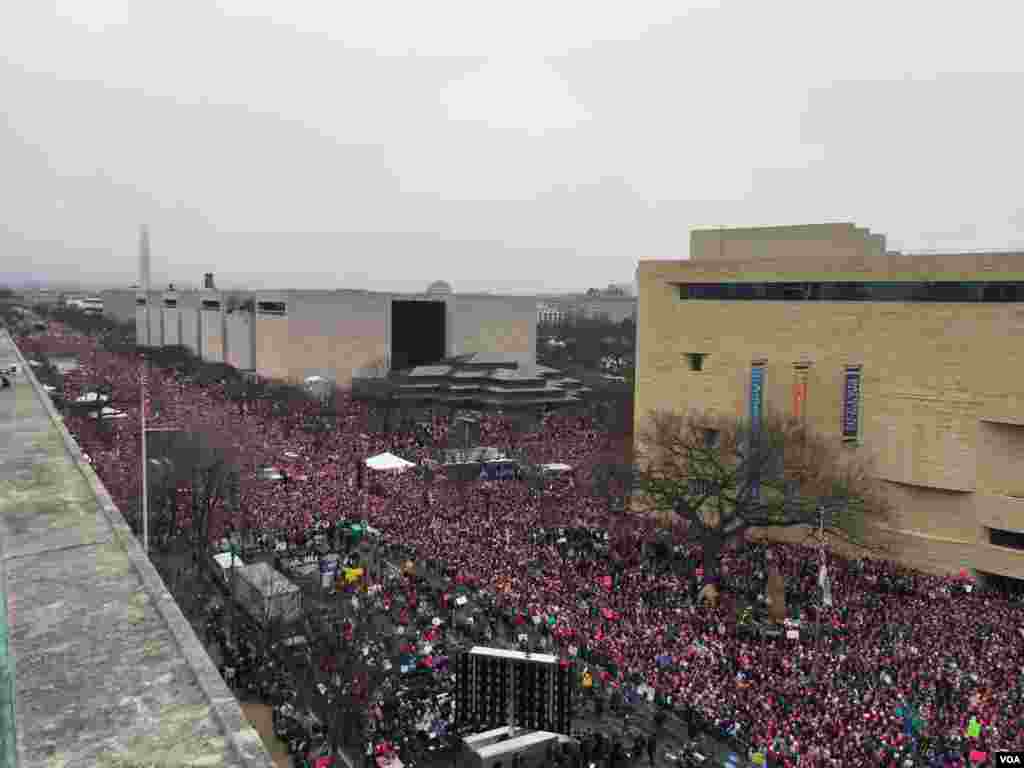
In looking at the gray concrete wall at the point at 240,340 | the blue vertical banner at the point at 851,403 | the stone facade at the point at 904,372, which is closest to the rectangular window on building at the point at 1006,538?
the stone facade at the point at 904,372

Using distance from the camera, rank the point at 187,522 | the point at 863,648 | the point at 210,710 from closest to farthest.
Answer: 1. the point at 210,710
2. the point at 863,648
3. the point at 187,522

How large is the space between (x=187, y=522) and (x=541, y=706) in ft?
Answer: 59.5

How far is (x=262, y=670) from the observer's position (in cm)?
1923

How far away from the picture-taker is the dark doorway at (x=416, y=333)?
246 feet

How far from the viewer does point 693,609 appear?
23.2m

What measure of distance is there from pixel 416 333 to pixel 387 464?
39.9 m

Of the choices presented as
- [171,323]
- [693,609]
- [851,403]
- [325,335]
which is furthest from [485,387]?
[171,323]

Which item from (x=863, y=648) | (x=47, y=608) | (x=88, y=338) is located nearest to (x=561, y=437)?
(x=863, y=648)

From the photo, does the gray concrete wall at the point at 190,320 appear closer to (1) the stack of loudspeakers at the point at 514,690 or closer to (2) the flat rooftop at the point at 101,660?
(2) the flat rooftop at the point at 101,660

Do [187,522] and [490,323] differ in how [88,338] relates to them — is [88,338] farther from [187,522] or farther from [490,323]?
[187,522]

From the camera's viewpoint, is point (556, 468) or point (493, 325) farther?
point (493, 325)

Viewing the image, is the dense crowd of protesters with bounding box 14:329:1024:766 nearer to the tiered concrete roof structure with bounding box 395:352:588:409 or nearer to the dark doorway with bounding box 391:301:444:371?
the tiered concrete roof structure with bounding box 395:352:588:409

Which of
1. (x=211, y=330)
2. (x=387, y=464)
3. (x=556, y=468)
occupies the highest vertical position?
(x=211, y=330)

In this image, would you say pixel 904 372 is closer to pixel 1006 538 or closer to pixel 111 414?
pixel 1006 538
